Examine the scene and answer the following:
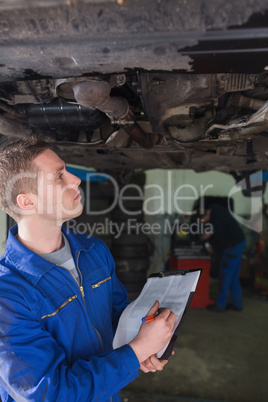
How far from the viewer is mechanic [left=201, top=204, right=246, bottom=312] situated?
354cm

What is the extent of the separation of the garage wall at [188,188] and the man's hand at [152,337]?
4872 millimetres

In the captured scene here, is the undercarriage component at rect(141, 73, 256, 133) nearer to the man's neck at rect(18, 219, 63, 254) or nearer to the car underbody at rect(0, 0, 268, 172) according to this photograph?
the car underbody at rect(0, 0, 268, 172)

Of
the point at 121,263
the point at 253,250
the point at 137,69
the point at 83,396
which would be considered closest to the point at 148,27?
the point at 137,69

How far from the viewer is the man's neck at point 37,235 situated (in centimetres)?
94

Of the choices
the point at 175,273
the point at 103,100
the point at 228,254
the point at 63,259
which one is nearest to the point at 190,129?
the point at 103,100

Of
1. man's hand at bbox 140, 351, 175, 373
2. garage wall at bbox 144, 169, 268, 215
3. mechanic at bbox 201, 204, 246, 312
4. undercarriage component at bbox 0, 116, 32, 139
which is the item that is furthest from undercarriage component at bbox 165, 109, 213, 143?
garage wall at bbox 144, 169, 268, 215

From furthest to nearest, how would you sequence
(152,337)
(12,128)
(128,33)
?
(12,128) < (152,337) < (128,33)

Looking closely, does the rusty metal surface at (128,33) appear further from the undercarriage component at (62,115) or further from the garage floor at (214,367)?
the garage floor at (214,367)

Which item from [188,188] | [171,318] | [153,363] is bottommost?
[153,363]

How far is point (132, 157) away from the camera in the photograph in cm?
268

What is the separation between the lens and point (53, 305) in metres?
0.82

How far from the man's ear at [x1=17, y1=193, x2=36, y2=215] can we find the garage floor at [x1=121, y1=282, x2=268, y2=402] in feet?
5.36

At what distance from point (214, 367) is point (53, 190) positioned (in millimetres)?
2116

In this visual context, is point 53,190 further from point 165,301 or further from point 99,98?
point 165,301
